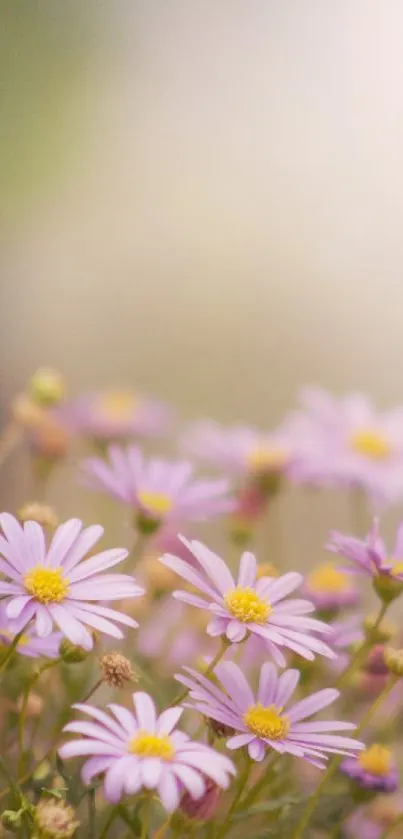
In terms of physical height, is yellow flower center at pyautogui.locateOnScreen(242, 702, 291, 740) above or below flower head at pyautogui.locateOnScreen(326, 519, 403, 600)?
below

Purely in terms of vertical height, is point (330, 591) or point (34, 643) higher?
point (330, 591)

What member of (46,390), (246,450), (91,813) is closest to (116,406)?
(246,450)

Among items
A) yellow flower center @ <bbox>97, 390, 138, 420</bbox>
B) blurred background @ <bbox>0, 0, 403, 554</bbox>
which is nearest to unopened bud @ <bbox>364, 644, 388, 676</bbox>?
yellow flower center @ <bbox>97, 390, 138, 420</bbox>

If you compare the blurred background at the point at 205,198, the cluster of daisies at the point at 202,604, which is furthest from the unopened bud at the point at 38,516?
the blurred background at the point at 205,198

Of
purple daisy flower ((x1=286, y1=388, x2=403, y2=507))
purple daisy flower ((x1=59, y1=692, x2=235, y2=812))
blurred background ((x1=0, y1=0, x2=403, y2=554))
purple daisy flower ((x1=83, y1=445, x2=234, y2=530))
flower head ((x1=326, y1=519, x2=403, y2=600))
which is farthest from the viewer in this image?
blurred background ((x1=0, y1=0, x2=403, y2=554))

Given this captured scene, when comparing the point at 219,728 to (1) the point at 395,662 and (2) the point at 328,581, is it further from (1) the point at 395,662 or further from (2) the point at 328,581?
(2) the point at 328,581

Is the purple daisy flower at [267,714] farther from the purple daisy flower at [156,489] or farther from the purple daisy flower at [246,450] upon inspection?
the purple daisy flower at [246,450]

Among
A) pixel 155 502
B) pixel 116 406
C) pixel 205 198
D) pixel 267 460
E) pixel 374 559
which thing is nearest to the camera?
pixel 374 559

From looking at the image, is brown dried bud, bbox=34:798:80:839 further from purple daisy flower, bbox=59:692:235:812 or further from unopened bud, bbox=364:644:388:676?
unopened bud, bbox=364:644:388:676
